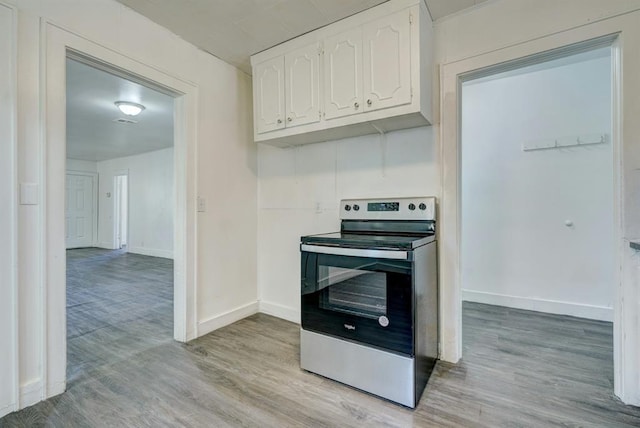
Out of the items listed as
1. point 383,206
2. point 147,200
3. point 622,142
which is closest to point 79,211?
point 147,200

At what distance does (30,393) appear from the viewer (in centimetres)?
167

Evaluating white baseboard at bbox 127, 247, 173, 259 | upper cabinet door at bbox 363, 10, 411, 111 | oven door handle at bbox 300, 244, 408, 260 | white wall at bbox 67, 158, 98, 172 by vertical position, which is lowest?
white baseboard at bbox 127, 247, 173, 259

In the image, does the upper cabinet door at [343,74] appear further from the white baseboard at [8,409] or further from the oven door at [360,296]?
the white baseboard at [8,409]

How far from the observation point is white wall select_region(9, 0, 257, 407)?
1.66 meters

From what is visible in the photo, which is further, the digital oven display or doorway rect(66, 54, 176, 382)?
doorway rect(66, 54, 176, 382)

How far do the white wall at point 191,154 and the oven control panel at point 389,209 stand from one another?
3.75 feet

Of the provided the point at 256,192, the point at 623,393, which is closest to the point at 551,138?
the point at 623,393

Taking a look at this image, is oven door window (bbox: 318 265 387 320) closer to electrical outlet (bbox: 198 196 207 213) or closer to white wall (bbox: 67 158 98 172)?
electrical outlet (bbox: 198 196 207 213)

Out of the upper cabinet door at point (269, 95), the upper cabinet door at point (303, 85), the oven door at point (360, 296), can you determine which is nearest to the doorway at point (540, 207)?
the oven door at point (360, 296)

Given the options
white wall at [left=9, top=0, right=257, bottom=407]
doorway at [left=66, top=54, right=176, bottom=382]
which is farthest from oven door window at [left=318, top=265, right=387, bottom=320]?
doorway at [left=66, top=54, right=176, bottom=382]

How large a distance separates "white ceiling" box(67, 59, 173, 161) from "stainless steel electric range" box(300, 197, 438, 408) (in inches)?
110

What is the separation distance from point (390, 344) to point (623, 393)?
132 centimetres

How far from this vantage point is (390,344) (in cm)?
171

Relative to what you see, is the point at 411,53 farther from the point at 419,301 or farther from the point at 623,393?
the point at 623,393
